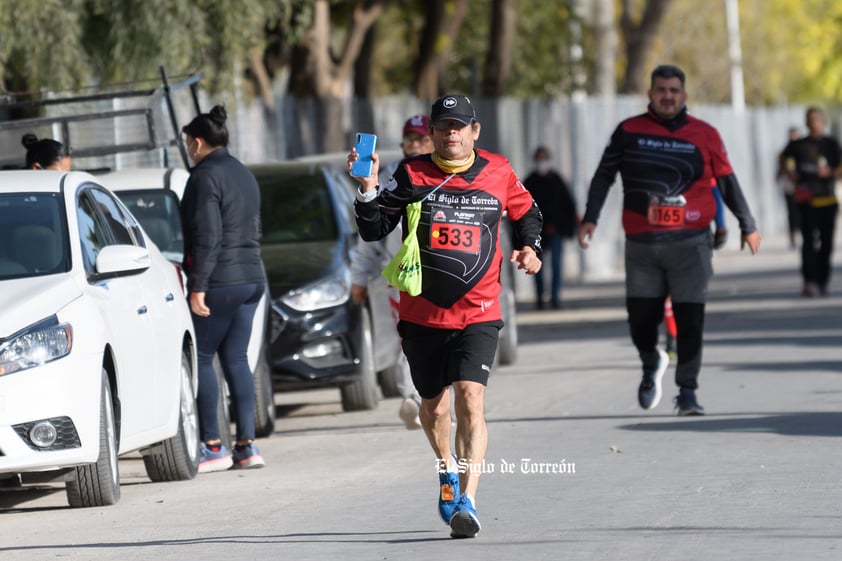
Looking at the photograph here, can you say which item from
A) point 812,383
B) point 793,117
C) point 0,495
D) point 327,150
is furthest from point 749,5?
point 0,495

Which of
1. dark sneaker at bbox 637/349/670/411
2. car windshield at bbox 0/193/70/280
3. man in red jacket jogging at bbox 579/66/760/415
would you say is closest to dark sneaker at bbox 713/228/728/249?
man in red jacket jogging at bbox 579/66/760/415

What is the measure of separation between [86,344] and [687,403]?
4454 mm

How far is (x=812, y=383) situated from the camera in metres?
13.7

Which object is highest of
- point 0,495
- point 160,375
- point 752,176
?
point 160,375

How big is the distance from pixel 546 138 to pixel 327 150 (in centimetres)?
857

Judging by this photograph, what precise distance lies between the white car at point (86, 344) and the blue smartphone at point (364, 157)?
1.77 m

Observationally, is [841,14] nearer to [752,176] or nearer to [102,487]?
[752,176]

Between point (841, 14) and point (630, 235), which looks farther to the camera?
point (841, 14)

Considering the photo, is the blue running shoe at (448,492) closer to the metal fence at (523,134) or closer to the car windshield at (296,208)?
the metal fence at (523,134)

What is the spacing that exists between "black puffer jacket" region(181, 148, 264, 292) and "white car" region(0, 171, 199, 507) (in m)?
0.20

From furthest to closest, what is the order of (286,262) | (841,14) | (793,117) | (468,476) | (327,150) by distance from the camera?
(841,14) < (793,117) < (327,150) < (286,262) < (468,476)

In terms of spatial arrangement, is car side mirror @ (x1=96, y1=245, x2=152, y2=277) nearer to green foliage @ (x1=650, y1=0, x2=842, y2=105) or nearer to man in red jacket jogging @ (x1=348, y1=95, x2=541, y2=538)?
man in red jacket jogging @ (x1=348, y1=95, x2=541, y2=538)

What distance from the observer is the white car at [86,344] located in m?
8.62

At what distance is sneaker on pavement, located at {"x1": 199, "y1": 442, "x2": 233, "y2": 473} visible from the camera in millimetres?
10922
